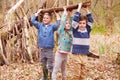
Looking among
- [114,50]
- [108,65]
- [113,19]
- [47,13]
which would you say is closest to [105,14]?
[113,19]

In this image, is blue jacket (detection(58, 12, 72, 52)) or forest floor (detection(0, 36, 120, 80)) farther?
forest floor (detection(0, 36, 120, 80))

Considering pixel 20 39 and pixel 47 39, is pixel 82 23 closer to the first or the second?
pixel 47 39

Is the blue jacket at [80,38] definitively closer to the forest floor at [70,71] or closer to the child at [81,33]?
the child at [81,33]

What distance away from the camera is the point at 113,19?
1547 cm

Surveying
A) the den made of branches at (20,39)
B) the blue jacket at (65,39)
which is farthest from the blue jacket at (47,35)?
the den made of branches at (20,39)

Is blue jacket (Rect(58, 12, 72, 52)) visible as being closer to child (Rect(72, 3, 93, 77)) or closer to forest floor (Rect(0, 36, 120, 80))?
child (Rect(72, 3, 93, 77))

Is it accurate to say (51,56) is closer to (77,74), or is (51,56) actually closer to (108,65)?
(77,74)

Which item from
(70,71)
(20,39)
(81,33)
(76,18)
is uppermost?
(76,18)

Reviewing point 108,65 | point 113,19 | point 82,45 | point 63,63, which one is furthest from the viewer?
point 113,19

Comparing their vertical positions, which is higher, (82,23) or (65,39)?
(82,23)

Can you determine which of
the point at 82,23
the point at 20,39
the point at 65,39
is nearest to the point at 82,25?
the point at 82,23

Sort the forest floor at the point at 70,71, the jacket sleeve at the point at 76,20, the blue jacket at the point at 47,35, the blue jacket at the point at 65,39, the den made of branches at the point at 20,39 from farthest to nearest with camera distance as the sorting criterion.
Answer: the den made of branches at the point at 20,39
the forest floor at the point at 70,71
the blue jacket at the point at 47,35
the blue jacket at the point at 65,39
the jacket sleeve at the point at 76,20

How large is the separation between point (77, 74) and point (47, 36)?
0.98m

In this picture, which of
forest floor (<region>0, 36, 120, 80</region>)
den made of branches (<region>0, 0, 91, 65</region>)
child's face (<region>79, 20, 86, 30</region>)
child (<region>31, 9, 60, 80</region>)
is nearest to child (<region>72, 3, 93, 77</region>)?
child's face (<region>79, 20, 86, 30</region>)
